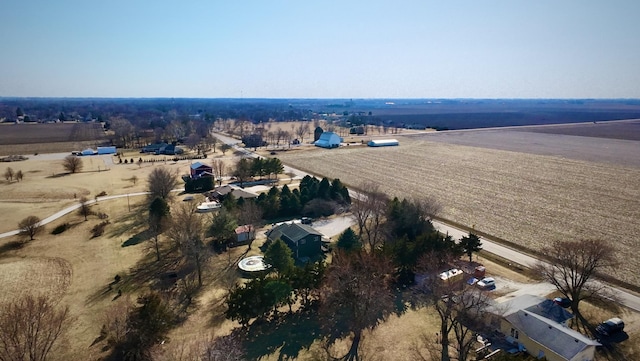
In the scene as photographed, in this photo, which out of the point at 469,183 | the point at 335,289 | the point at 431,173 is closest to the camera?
the point at 335,289

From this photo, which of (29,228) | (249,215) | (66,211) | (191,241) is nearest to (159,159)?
(66,211)

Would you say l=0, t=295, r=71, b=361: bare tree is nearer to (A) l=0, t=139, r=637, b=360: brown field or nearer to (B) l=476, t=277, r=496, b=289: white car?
Result: (A) l=0, t=139, r=637, b=360: brown field

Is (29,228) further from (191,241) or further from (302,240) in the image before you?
(302,240)

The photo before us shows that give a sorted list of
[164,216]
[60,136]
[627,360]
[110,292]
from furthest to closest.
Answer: [60,136]
[164,216]
[110,292]
[627,360]

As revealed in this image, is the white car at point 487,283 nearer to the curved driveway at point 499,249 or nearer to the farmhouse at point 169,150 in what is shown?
the curved driveway at point 499,249

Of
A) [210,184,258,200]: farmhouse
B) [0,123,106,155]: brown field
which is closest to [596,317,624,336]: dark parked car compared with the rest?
[210,184,258,200]: farmhouse

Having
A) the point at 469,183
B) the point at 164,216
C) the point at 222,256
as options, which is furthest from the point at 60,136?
the point at 469,183

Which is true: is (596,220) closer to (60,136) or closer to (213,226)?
(213,226)

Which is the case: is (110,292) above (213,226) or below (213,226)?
below
